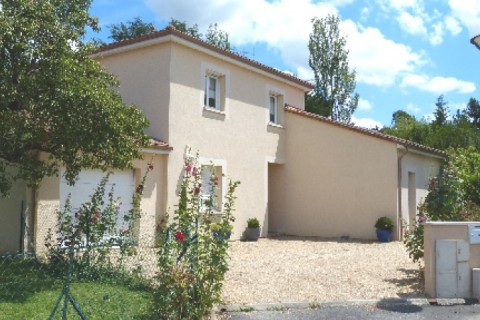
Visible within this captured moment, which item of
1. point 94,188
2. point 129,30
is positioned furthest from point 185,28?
point 94,188

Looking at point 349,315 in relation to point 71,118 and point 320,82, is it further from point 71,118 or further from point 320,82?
point 320,82

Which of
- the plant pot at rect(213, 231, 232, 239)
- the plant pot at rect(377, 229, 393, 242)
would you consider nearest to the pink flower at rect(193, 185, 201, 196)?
the plant pot at rect(213, 231, 232, 239)

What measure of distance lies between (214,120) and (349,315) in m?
9.71

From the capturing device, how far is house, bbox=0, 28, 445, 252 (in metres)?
14.5

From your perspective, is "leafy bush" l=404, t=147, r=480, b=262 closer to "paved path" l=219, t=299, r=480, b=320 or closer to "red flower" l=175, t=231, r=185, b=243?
"paved path" l=219, t=299, r=480, b=320

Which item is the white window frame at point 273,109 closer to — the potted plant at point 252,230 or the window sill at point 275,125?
the window sill at point 275,125

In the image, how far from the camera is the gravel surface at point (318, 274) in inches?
327

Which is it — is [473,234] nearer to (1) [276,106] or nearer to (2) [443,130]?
(1) [276,106]

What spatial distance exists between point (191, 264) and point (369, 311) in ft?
8.94

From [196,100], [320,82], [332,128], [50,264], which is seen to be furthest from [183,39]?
[320,82]

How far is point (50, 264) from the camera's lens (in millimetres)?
8812

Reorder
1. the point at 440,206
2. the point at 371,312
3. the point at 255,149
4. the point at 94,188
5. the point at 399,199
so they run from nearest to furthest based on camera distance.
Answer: the point at 371,312
the point at 440,206
the point at 94,188
the point at 399,199
the point at 255,149

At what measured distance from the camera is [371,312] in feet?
24.2

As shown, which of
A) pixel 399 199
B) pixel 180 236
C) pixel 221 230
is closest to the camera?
pixel 180 236
